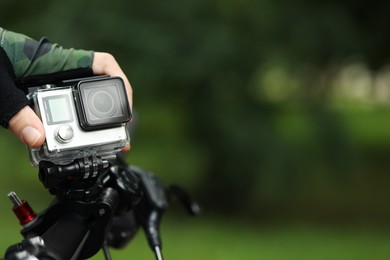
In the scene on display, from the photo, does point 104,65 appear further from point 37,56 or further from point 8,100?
point 8,100

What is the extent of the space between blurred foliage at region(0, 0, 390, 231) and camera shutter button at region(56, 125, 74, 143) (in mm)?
5675

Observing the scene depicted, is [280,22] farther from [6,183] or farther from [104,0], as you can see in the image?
[6,183]

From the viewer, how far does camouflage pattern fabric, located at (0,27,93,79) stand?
1.52m

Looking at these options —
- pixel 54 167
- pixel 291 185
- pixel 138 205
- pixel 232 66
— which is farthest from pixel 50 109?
pixel 291 185

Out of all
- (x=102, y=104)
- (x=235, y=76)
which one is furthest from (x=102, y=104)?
(x=235, y=76)

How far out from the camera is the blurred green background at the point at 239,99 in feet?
23.8

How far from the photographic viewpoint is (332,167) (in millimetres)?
8242

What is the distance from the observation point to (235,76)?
7.96 meters

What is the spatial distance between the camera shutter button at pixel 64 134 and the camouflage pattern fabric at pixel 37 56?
22 cm

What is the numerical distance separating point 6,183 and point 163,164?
249cm

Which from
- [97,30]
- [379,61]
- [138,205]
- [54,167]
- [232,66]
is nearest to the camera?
[54,167]

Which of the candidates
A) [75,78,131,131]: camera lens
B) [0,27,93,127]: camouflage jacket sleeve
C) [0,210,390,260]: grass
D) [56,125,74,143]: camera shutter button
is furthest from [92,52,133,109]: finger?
[0,210,390,260]: grass

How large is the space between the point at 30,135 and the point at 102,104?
0.50ft

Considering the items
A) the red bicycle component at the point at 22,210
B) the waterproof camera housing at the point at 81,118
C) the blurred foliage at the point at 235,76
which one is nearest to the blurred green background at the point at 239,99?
the blurred foliage at the point at 235,76
